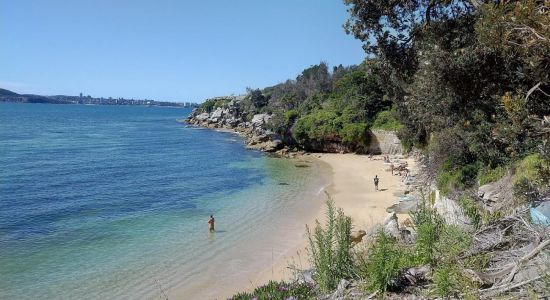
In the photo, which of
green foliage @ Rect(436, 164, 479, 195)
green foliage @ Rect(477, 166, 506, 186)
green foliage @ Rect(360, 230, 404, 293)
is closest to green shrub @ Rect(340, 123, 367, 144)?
green foliage @ Rect(436, 164, 479, 195)

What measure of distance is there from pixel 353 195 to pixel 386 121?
24.9 meters

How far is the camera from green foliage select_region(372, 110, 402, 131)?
51737 millimetres

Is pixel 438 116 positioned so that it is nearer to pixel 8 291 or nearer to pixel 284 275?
pixel 284 275

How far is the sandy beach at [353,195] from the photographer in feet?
57.9

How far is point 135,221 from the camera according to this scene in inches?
968

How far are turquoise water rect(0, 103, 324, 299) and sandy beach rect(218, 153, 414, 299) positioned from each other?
3.38 feet

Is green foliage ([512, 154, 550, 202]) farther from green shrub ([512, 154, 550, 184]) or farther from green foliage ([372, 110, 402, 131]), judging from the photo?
green foliage ([372, 110, 402, 131])

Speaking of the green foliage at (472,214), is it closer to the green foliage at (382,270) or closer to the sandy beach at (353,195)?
the green foliage at (382,270)

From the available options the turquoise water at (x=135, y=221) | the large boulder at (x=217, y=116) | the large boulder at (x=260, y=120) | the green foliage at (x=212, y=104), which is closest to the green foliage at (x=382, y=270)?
the turquoise water at (x=135, y=221)

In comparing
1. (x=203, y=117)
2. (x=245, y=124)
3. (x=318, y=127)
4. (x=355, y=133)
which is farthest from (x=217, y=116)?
(x=355, y=133)

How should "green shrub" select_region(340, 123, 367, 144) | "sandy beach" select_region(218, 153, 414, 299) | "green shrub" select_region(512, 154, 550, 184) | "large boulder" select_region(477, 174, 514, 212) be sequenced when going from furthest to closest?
"green shrub" select_region(340, 123, 367, 144) → "sandy beach" select_region(218, 153, 414, 299) → "green shrub" select_region(512, 154, 550, 184) → "large boulder" select_region(477, 174, 514, 212)

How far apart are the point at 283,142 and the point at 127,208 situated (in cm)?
3522

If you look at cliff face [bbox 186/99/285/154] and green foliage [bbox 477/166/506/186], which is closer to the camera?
green foliage [bbox 477/166/506/186]

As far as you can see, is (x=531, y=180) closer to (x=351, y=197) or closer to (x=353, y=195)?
(x=351, y=197)
